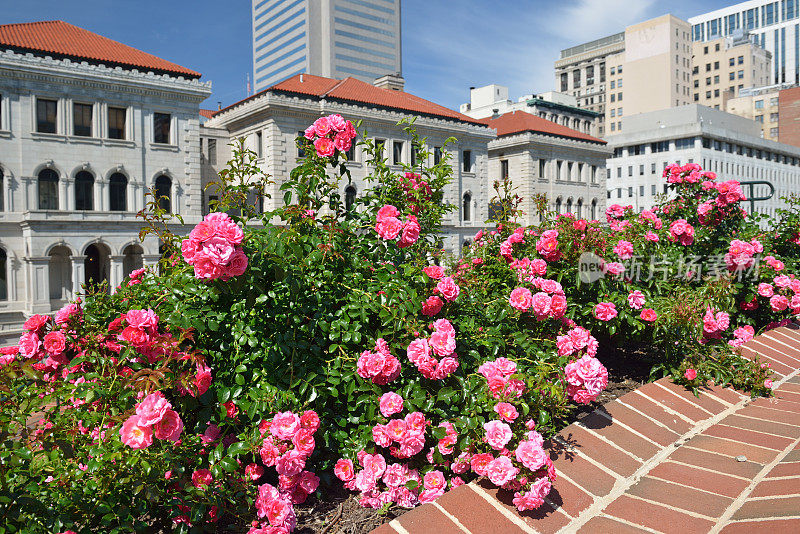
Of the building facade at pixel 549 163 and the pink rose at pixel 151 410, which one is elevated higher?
the building facade at pixel 549 163

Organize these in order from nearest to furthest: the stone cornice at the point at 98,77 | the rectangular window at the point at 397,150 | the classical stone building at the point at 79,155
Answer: the stone cornice at the point at 98,77 → the classical stone building at the point at 79,155 → the rectangular window at the point at 397,150

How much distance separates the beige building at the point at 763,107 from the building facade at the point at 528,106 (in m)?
35.5

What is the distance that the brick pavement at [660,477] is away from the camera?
2514mm

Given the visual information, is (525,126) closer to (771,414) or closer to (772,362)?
(772,362)

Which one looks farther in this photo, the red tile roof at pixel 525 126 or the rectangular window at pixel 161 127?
the red tile roof at pixel 525 126

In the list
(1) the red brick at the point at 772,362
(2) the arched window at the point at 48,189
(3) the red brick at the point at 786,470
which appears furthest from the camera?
(2) the arched window at the point at 48,189

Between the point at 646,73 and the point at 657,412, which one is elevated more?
the point at 646,73

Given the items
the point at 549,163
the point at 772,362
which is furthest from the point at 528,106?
the point at 772,362

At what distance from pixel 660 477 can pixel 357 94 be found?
3650 cm

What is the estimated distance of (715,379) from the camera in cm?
454

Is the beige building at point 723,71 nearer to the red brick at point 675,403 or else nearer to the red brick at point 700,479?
the red brick at point 675,403

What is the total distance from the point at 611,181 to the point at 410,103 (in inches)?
1678

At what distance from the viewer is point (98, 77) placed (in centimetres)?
2702

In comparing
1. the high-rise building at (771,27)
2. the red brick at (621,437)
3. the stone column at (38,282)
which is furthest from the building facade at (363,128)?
the high-rise building at (771,27)
